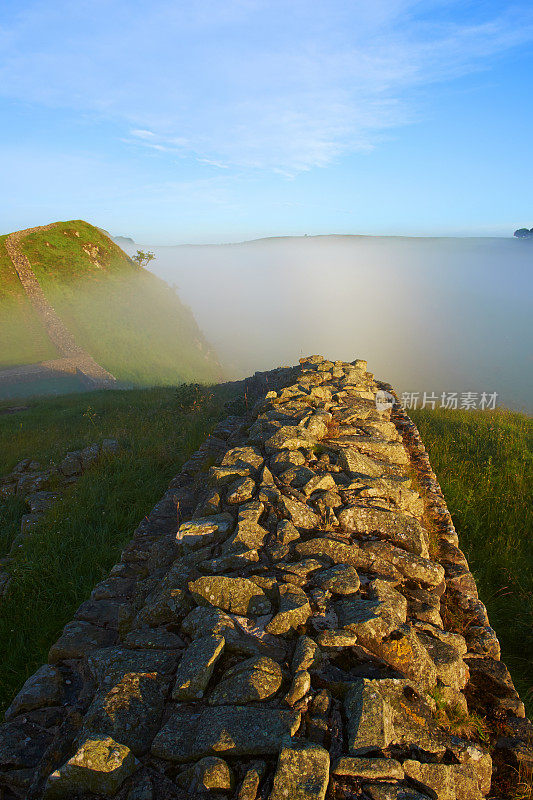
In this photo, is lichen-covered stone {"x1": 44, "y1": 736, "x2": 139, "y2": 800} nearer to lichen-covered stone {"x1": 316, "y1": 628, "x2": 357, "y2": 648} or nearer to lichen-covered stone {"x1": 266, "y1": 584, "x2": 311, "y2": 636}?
lichen-covered stone {"x1": 266, "y1": 584, "x2": 311, "y2": 636}

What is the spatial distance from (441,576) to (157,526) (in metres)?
3.34

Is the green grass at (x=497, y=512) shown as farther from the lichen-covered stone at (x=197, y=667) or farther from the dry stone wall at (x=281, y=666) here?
the lichen-covered stone at (x=197, y=667)

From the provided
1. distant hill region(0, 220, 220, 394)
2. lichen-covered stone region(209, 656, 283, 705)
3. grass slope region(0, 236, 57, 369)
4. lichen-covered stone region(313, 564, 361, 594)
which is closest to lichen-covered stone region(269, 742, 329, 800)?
lichen-covered stone region(209, 656, 283, 705)

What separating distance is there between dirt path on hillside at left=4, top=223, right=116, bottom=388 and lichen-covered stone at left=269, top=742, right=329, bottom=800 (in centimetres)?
2759

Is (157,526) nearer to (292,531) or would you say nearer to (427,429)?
(292,531)

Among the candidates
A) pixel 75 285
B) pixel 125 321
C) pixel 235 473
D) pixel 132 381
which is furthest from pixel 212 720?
pixel 75 285

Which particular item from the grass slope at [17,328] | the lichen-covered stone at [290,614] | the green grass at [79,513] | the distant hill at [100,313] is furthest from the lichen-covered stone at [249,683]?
the grass slope at [17,328]

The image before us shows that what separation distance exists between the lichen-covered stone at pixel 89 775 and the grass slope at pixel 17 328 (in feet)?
111

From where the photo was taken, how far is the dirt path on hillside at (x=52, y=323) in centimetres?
3036

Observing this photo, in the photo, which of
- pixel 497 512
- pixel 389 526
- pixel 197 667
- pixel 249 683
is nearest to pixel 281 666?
pixel 249 683

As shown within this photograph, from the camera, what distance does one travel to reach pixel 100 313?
1715 inches

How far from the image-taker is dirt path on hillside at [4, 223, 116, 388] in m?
30.4

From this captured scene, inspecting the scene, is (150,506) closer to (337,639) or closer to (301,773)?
(337,639)

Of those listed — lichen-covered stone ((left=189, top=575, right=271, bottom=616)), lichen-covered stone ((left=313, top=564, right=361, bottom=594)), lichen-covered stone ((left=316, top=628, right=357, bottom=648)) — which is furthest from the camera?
lichen-covered stone ((left=313, top=564, right=361, bottom=594))
